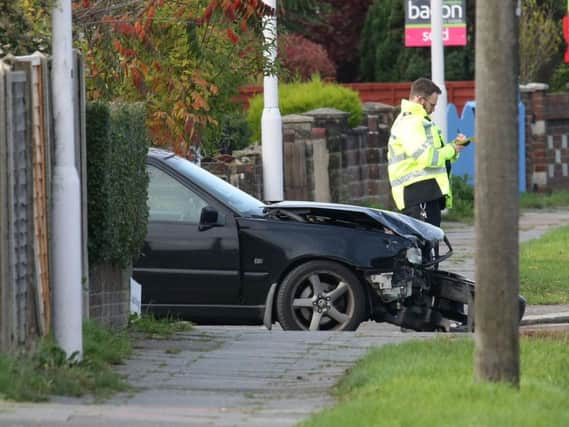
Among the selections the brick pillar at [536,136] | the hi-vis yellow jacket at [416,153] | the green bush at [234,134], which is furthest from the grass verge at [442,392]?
the brick pillar at [536,136]

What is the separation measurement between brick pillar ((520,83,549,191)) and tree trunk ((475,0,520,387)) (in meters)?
23.2

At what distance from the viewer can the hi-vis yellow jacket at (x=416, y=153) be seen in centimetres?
1465

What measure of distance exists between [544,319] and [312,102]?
11.4 meters

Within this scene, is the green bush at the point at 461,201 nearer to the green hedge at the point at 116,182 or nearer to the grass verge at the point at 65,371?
the green hedge at the point at 116,182

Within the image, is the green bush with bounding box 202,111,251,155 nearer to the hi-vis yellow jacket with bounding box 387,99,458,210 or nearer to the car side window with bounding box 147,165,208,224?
the hi-vis yellow jacket with bounding box 387,99,458,210

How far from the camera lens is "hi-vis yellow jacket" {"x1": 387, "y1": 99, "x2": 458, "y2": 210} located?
48.1ft

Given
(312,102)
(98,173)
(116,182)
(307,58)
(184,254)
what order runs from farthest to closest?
(307,58)
(312,102)
(184,254)
(116,182)
(98,173)

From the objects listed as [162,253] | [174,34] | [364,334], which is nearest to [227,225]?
[162,253]

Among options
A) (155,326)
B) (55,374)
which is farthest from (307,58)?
(55,374)

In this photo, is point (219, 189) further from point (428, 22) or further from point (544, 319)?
point (428, 22)

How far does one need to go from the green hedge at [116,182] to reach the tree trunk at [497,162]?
118 inches

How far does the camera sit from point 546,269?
683 inches

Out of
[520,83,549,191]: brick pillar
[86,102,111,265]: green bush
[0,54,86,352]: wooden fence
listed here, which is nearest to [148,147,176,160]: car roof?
[86,102,111,265]: green bush

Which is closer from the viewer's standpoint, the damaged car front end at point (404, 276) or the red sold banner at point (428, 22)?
the damaged car front end at point (404, 276)
